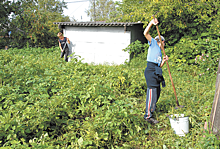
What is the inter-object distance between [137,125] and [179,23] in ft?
23.5

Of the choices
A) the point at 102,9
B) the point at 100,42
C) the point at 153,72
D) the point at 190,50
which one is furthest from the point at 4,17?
the point at 102,9

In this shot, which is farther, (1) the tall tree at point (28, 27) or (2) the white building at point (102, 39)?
(1) the tall tree at point (28, 27)

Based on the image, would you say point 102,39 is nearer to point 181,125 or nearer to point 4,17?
point 181,125

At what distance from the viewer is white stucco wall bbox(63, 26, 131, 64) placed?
34.4ft

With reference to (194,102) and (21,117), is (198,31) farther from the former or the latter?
(21,117)

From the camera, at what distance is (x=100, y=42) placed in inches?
432

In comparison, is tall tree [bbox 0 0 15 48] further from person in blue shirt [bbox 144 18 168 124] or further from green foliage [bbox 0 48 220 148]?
person in blue shirt [bbox 144 18 168 124]

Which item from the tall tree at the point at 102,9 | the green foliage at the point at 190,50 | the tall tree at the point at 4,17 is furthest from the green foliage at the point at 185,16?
the tall tree at the point at 102,9

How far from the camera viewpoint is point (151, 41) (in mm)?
3637

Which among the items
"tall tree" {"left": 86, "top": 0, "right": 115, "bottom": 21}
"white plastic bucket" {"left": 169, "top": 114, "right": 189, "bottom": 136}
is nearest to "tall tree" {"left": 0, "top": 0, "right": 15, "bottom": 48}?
"white plastic bucket" {"left": 169, "top": 114, "right": 189, "bottom": 136}

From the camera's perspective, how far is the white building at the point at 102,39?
1042 centimetres

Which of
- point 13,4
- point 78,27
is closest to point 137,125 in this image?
point 78,27

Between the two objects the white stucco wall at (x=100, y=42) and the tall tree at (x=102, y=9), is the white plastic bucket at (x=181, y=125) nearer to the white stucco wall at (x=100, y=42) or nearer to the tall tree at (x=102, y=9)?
the white stucco wall at (x=100, y=42)

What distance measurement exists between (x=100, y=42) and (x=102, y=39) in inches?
8.7
